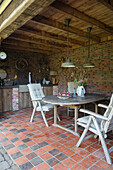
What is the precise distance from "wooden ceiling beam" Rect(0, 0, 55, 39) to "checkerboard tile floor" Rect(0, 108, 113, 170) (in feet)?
7.46

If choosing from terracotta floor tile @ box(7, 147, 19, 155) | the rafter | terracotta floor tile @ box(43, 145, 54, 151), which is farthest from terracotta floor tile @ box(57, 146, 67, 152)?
the rafter

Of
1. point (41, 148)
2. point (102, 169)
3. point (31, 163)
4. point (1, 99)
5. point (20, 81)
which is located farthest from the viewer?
point (20, 81)

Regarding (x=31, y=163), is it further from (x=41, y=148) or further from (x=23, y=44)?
(x=23, y=44)

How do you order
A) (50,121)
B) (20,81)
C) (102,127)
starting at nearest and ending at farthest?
1. (102,127)
2. (50,121)
3. (20,81)

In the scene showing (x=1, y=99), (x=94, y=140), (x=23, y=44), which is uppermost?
(x=23, y=44)

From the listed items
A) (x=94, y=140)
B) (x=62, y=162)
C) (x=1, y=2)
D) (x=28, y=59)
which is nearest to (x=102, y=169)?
(x=62, y=162)

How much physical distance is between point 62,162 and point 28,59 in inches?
208

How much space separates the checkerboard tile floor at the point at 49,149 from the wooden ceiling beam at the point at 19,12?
2.27 meters

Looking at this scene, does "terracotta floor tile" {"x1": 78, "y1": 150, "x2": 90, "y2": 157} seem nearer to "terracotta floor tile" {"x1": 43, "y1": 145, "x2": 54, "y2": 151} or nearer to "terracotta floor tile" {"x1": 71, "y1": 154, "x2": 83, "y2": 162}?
"terracotta floor tile" {"x1": 71, "y1": 154, "x2": 83, "y2": 162}

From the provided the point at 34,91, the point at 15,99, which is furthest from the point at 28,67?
the point at 34,91

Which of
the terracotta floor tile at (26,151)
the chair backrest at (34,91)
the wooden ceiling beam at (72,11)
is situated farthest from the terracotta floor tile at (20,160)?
the wooden ceiling beam at (72,11)

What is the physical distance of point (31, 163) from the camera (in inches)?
72.7

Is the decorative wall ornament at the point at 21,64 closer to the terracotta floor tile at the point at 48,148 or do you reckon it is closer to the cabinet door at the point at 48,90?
the cabinet door at the point at 48,90

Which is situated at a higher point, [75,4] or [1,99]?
[75,4]
